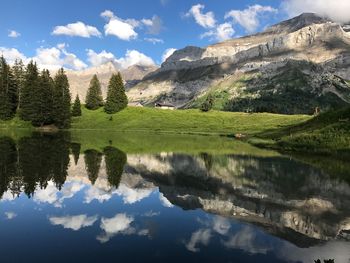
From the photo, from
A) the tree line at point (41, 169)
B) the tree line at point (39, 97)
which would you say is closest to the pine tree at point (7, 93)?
the tree line at point (39, 97)

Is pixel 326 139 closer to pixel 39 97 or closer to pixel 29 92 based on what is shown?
pixel 39 97

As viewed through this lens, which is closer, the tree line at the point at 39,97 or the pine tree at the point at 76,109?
the tree line at the point at 39,97

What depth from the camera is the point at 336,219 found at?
23516 millimetres

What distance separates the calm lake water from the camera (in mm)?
17438

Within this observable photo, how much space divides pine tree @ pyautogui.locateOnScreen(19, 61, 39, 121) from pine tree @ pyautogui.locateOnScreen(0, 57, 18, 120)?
3.37 m

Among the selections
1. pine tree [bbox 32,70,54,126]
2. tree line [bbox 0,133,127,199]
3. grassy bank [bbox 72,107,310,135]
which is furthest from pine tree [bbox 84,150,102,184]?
pine tree [bbox 32,70,54,126]

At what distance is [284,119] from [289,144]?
64.7m

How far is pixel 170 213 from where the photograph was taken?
81.0 feet

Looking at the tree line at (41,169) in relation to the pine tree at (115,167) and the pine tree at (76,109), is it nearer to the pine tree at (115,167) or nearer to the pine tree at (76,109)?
the pine tree at (115,167)

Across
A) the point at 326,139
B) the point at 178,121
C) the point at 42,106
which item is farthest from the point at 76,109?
the point at 326,139

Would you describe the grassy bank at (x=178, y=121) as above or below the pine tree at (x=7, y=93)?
below

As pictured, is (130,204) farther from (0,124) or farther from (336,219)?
(0,124)

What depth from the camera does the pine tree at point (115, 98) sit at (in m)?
154

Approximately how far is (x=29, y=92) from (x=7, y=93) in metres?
7.63
